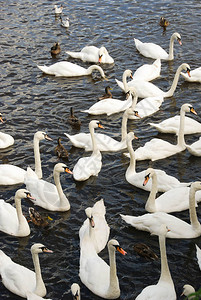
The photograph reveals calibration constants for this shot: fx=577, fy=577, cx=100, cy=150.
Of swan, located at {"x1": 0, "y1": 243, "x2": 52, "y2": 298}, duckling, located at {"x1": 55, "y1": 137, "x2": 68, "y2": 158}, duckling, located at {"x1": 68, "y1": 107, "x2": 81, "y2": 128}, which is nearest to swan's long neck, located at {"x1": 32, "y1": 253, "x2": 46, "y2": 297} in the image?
swan, located at {"x1": 0, "y1": 243, "x2": 52, "y2": 298}

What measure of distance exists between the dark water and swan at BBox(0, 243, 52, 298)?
0.90 feet

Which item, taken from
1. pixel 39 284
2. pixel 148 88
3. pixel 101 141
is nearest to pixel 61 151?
pixel 101 141

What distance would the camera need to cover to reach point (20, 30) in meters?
25.2

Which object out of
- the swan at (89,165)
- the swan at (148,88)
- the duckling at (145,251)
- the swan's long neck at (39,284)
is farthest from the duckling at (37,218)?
the swan at (148,88)

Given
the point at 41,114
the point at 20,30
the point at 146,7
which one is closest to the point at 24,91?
the point at 41,114

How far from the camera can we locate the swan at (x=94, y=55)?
21953 millimetres

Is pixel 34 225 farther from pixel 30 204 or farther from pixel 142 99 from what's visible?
pixel 142 99

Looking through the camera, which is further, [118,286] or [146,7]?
[146,7]

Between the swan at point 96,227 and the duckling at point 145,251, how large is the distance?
0.78m

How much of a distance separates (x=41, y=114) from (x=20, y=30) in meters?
7.82

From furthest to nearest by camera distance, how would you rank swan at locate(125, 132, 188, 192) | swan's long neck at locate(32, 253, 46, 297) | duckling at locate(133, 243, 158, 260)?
Result: 1. swan at locate(125, 132, 188, 192)
2. duckling at locate(133, 243, 158, 260)
3. swan's long neck at locate(32, 253, 46, 297)

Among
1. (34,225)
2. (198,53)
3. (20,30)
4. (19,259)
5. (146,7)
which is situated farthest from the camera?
(146,7)

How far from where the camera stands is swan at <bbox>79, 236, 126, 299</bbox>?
36.3 feet

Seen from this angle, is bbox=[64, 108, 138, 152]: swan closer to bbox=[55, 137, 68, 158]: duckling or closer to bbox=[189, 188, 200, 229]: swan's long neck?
bbox=[55, 137, 68, 158]: duckling
